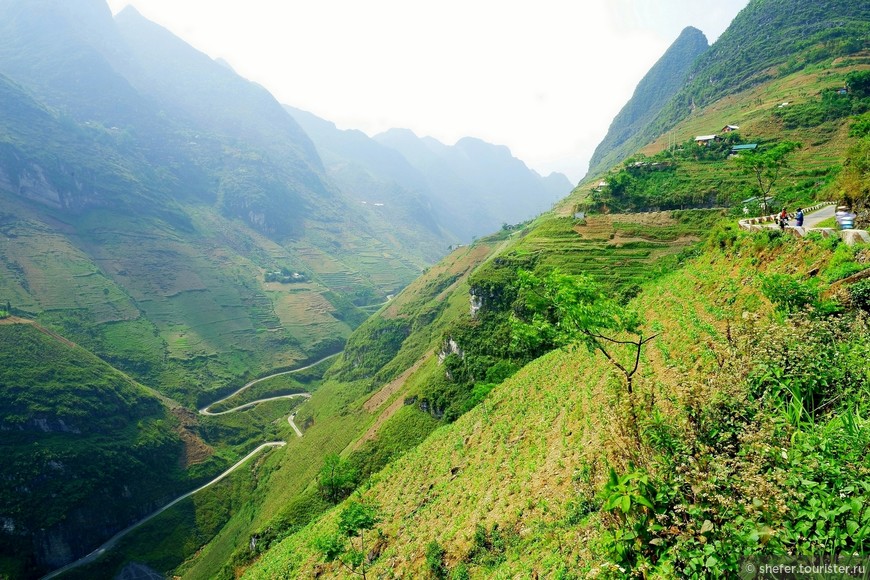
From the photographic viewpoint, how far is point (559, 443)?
66.4ft

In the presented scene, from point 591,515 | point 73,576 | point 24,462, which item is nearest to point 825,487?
point 591,515

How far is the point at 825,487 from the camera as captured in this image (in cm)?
593

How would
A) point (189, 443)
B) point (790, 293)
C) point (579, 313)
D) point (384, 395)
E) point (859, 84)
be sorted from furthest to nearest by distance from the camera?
point (189, 443) → point (384, 395) → point (859, 84) → point (790, 293) → point (579, 313)

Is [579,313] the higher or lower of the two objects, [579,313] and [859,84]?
the lower

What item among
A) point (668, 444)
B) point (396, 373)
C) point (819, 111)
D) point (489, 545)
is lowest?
point (396, 373)

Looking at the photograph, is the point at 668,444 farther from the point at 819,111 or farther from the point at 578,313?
the point at 819,111

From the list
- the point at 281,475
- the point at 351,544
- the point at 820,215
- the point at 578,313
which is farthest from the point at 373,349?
the point at 578,313

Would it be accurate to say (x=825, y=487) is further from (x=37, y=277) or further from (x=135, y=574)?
(x=37, y=277)

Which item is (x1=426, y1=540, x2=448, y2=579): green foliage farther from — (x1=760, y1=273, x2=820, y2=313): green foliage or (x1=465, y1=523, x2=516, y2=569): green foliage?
(x1=760, y1=273, x2=820, y2=313): green foliage

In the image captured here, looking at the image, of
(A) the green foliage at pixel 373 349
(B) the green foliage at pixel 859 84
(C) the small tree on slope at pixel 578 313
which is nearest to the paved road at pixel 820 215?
(C) the small tree on slope at pixel 578 313

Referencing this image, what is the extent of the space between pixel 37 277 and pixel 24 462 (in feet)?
378

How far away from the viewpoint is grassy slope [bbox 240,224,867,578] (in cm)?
1278

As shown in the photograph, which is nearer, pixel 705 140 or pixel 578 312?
pixel 578 312

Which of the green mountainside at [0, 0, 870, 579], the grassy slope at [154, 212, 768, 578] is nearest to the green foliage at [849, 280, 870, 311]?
the green mountainside at [0, 0, 870, 579]
